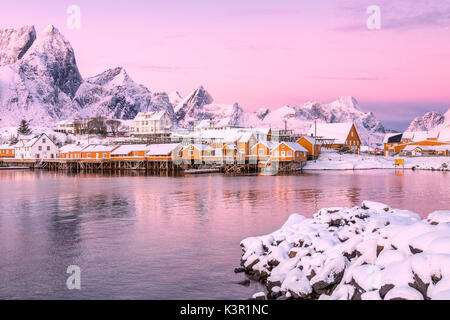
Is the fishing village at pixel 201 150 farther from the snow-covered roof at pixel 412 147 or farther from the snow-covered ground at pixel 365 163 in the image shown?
the snow-covered ground at pixel 365 163

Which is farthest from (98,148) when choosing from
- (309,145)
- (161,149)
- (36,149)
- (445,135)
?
(445,135)

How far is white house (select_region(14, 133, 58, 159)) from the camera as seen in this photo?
106750 mm

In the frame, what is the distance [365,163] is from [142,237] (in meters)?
74.6

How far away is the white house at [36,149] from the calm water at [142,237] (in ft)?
241

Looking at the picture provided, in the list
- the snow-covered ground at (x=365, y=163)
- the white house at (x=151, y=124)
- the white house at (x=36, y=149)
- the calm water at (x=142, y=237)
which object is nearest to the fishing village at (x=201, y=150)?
the white house at (x=36, y=149)

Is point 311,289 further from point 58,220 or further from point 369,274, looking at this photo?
point 58,220

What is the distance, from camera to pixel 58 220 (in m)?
25.1

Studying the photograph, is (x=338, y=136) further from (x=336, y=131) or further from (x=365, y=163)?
(x=365, y=163)

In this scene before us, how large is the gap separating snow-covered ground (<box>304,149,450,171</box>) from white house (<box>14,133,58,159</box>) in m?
66.5

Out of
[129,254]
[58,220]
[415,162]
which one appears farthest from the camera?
[415,162]

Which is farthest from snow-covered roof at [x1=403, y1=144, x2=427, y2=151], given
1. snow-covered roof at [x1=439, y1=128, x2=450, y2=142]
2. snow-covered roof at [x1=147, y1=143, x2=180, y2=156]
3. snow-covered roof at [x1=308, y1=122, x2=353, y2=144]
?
snow-covered roof at [x1=147, y1=143, x2=180, y2=156]

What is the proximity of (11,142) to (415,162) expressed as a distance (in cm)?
11009

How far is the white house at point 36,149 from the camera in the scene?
10675 centimetres

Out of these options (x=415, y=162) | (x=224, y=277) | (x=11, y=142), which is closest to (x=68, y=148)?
(x=11, y=142)
